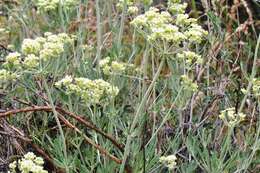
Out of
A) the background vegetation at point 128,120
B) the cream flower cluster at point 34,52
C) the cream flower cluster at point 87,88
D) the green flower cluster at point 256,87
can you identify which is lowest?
the background vegetation at point 128,120

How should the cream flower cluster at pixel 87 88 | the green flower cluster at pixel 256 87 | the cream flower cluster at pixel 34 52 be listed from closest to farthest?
1. the cream flower cluster at pixel 34 52
2. the cream flower cluster at pixel 87 88
3. the green flower cluster at pixel 256 87

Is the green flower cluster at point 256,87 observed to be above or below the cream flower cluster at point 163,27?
below

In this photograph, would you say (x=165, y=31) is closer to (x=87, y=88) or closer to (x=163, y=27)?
(x=163, y=27)

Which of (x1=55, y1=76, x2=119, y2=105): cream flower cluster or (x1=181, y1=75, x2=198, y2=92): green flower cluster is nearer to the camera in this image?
(x1=55, y1=76, x2=119, y2=105): cream flower cluster

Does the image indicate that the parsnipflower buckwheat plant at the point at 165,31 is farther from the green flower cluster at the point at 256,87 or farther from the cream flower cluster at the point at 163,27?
the green flower cluster at the point at 256,87

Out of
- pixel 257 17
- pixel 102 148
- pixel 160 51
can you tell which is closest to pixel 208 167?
pixel 102 148

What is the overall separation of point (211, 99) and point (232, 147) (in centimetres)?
31

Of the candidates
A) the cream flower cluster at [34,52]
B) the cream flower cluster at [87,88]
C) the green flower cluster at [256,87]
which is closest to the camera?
the cream flower cluster at [34,52]

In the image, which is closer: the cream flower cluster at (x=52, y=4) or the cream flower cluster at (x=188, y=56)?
the cream flower cluster at (x=188, y=56)

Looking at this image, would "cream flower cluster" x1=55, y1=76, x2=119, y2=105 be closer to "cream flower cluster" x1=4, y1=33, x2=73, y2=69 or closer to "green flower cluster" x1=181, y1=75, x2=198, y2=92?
"cream flower cluster" x1=4, y1=33, x2=73, y2=69

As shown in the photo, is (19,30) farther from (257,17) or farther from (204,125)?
(257,17)

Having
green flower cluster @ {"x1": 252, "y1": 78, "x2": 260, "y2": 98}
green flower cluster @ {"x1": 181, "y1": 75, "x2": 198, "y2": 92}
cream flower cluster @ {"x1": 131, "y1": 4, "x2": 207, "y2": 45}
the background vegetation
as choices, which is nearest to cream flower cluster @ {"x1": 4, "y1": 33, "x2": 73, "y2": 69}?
the background vegetation

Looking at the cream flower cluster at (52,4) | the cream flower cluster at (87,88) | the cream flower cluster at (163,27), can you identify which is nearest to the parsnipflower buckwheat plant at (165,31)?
the cream flower cluster at (163,27)

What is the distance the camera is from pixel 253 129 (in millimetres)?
3293
